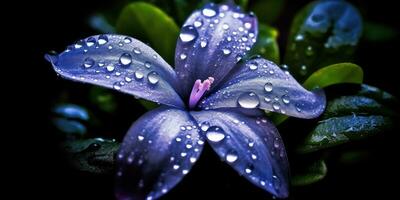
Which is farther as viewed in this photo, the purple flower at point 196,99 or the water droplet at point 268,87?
the water droplet at point 268,87

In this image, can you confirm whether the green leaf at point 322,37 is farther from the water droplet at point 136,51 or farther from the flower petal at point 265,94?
the water droplet at point 136,51

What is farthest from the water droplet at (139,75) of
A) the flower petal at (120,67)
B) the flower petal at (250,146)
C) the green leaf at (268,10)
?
the green leaf at (268,10)

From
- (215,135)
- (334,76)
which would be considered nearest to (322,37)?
(334,76)

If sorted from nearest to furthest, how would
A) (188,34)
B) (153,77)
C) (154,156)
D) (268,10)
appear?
1. (154,156)
2. (153,77)
3. (188,34)
4. (268,10)

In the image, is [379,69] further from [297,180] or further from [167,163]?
[167,163]

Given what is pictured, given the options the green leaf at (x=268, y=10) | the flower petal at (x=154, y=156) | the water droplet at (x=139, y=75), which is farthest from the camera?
the green leaf at (x=268, y=10)

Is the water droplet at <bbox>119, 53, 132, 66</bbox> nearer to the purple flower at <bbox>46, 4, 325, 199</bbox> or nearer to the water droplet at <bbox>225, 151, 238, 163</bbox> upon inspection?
the purple flower at <bbox>46, 4, 325, 199</bbox>

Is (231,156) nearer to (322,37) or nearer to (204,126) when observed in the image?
(204,126)
